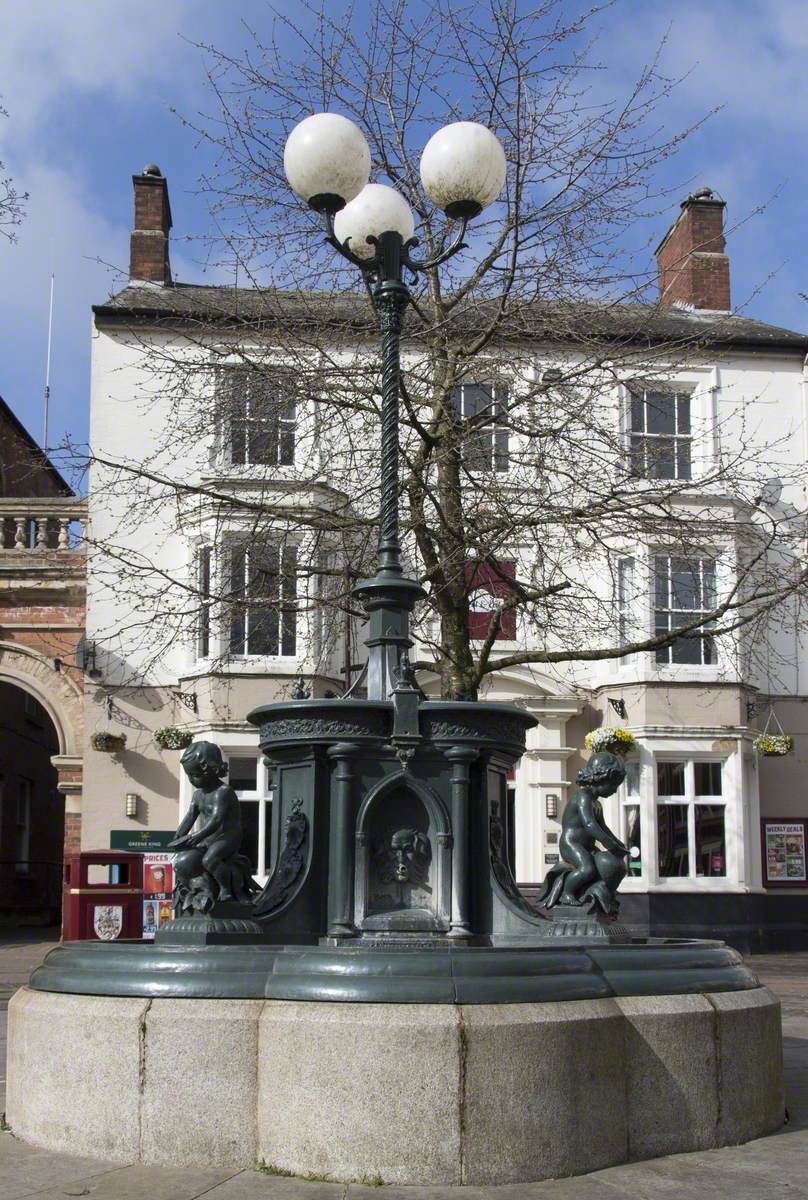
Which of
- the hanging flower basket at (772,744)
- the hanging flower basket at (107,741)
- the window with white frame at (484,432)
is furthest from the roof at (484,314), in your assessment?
the hanging flower basket at (107,741)

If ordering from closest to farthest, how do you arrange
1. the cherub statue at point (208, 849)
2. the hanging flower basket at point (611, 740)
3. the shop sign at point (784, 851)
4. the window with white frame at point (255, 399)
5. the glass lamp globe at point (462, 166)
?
1. the cherub statue at point (208, 849)
2. the glass lamp globe at point (462, 166)
3. the window with white frame at point (255, 399)
4. the hanging flower basket at point (611, 740)
5. the shop sign at point (784, 851)

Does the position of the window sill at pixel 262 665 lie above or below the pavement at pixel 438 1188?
above

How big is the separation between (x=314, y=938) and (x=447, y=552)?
808 centimetres

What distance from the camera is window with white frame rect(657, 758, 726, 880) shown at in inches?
939

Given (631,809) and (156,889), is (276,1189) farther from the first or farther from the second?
(631,809)

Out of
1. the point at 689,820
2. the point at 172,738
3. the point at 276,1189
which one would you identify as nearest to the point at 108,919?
the point at 172,738

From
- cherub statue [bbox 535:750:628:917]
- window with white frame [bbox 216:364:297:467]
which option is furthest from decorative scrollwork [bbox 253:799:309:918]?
window with white frame [bbox 216:364:297:467]

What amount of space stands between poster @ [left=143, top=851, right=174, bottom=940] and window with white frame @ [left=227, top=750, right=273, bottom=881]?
7.56ft

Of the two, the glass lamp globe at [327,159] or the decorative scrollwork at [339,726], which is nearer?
the decorative scrollwork at [339,726]

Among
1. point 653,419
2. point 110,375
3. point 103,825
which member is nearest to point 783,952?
point 653,419

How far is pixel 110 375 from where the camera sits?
24.6 m

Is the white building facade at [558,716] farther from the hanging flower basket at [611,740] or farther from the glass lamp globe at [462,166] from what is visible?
the glass lamp globe at [462,166]

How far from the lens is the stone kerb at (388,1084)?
5.18 meters

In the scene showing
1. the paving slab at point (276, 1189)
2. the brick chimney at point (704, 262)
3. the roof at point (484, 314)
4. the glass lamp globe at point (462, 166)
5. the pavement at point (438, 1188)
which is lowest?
the pavement at point (438, 1188)
